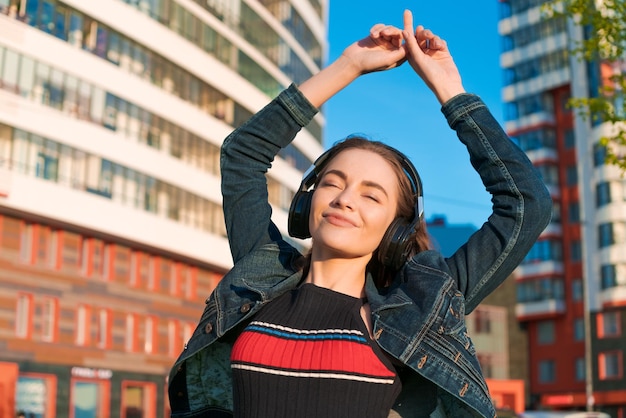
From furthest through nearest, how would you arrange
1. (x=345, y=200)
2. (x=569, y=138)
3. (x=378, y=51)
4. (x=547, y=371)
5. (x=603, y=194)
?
(x=547, y=371)
(x=569, y=138)
(x=603, y=194)
(x=378, y=51)
(x=345, y=200)

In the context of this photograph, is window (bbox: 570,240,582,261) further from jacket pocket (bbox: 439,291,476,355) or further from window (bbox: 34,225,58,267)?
jacket pocket (bbox: 439,291,476,355)

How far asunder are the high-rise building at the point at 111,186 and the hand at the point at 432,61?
99.9 ft

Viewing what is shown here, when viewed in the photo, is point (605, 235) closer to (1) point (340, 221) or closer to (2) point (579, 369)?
(2) point (579, 369)

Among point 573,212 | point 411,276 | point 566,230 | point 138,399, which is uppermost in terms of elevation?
point 573,212

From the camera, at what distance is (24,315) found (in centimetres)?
3406

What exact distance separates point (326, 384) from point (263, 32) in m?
45.7

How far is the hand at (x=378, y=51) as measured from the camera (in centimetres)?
348

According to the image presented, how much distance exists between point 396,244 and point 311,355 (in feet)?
1.61

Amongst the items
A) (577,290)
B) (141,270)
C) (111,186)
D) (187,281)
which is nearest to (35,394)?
(141,270)

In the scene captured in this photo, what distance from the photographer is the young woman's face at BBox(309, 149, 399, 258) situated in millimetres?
3242

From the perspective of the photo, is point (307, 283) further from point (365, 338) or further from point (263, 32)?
point (263, 32)

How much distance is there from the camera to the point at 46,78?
112ft

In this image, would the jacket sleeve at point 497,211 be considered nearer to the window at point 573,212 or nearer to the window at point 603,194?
the window at point 603,194

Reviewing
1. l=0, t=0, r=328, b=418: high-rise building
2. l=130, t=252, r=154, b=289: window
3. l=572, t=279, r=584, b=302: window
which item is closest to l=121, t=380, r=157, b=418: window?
l=0, t=0, r=328, b=418: high-rise building
